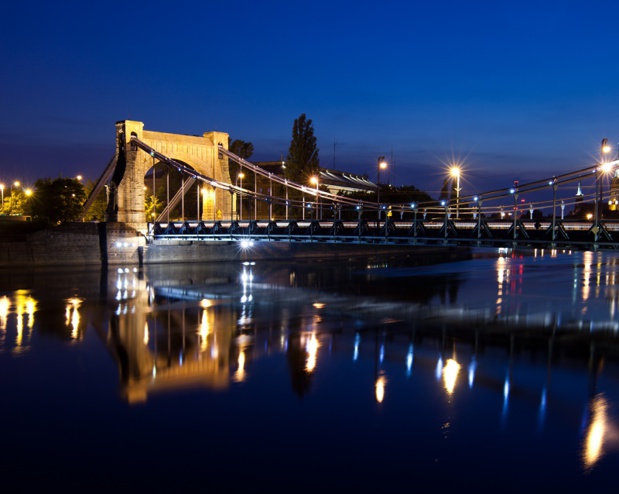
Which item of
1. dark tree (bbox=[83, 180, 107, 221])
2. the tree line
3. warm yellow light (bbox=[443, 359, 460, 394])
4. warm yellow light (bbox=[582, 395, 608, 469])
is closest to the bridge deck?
warm yellow light (bbox=[443, 359, 460, 394])

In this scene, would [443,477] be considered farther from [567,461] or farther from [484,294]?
[484,294]

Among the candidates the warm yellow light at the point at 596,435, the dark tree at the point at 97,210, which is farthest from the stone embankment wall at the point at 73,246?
the warm yellow light at the point at 596,435

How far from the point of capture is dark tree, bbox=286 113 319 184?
71375 millimetres

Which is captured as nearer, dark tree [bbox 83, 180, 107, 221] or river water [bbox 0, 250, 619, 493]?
river water [bbox 0, 250, 619, 493]

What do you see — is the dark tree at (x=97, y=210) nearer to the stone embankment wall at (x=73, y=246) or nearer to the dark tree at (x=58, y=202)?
the dark tree at (x=58, y=202)

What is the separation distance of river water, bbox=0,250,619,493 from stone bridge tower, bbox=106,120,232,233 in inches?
972

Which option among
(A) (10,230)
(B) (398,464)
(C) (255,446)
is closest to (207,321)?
(C) (255,446)

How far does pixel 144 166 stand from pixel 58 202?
17.8 meters

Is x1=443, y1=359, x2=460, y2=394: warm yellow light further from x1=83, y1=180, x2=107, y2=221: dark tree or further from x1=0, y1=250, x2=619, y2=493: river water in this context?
x1=83, y1=180, x2=107, y2=221: dark tree

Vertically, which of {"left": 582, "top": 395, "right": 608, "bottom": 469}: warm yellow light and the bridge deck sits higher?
the bridge deck

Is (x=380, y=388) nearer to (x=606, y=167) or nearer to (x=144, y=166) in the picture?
(x=606, y=167)

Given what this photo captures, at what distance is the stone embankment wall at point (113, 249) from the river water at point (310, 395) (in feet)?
67.4

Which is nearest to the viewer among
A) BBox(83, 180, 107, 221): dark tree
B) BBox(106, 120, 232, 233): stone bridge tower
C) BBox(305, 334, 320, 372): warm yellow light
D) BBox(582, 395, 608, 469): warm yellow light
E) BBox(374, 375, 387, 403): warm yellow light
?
BBox(582, 395, 608, 469): warm yellow light

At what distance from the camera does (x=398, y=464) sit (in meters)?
10.6
